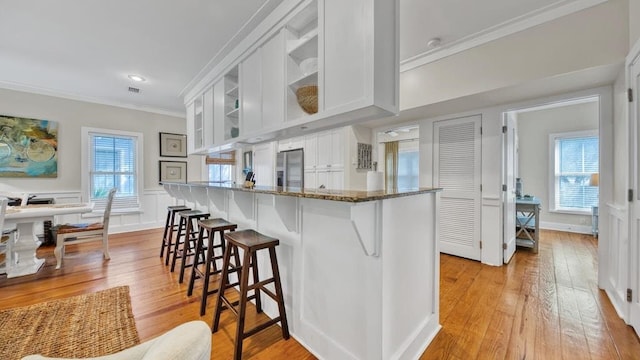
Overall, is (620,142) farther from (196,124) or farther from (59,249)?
(59,249)

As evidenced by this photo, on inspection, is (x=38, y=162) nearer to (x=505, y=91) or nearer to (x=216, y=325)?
Result: (x=216, y=325)

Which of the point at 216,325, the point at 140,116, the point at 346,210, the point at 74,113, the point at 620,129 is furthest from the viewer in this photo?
the point at 140,116

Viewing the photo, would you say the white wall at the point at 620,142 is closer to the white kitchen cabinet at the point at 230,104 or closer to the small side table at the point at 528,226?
the small side table at the point at 528,226

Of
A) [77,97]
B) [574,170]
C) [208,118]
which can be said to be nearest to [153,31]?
[208,118]

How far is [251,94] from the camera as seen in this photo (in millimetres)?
2521

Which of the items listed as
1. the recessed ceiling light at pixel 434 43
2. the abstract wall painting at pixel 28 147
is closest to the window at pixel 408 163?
the recessed ceiling light at pixel 434 43

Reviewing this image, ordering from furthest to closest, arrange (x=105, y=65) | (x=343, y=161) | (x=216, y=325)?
1. (x=343, y=161)
2. (x=105, y=65)
3. (x=216, y=325)

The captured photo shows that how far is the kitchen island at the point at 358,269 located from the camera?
1.29 meters

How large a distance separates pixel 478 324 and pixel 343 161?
8.49 feet

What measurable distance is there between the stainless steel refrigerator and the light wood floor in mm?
2370

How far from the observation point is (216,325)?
1.81 metres

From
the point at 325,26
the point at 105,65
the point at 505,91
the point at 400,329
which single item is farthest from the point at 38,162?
the point at 505,91

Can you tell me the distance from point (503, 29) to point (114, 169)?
21.4 feet

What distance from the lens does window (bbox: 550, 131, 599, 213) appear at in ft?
15.5
